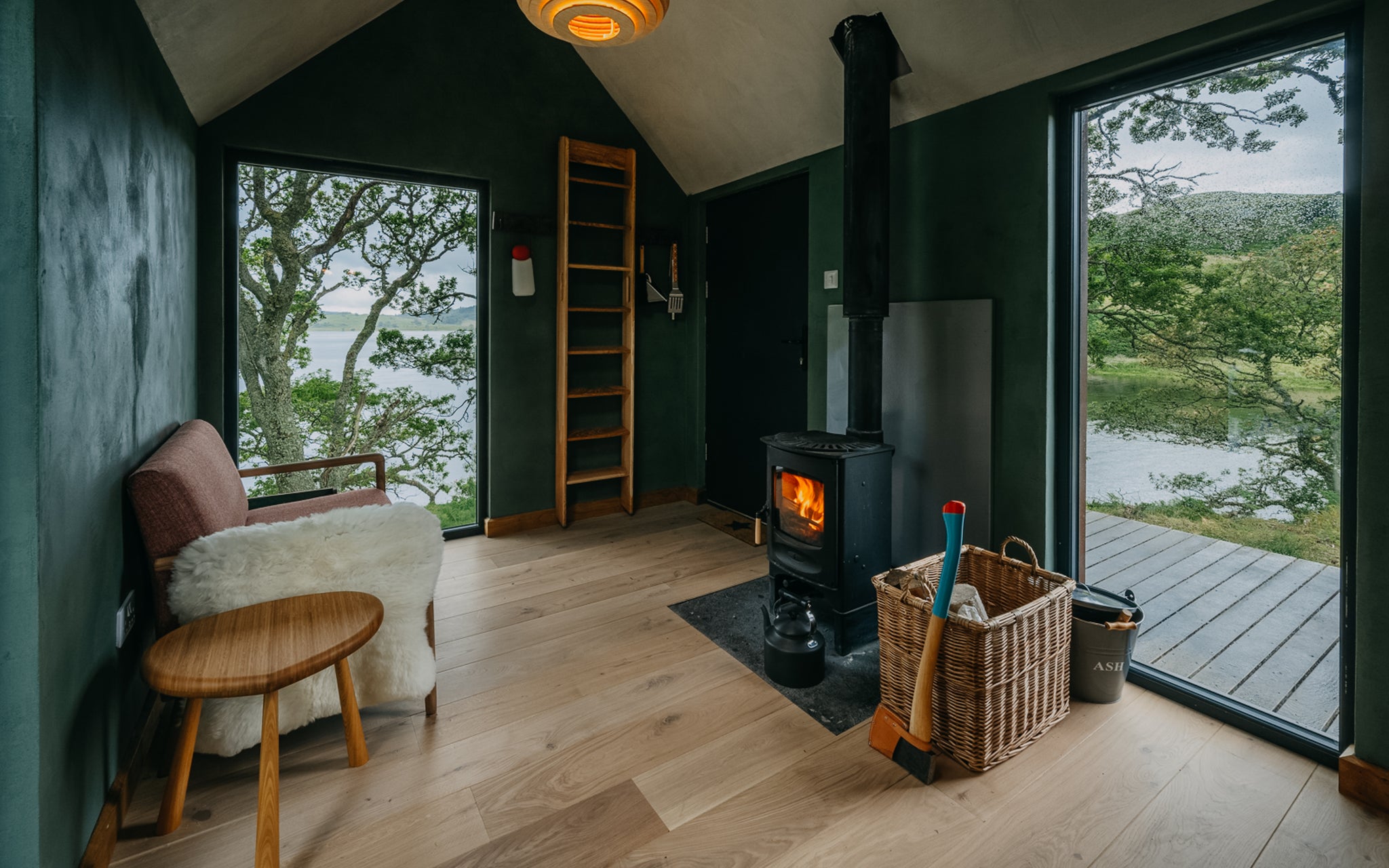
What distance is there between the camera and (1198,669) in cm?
217

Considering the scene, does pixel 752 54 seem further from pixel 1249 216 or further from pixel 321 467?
pixel 321 467

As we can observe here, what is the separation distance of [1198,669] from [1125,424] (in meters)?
0.84

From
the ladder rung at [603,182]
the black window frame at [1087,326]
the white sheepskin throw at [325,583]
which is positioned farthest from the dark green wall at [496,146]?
the black window frame at [1087,326]

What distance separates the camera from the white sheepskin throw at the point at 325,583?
1.67m

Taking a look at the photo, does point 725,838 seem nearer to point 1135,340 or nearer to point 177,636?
point 177,636

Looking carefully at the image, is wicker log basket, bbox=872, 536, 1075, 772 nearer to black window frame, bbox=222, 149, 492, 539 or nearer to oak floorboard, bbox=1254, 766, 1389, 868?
oak floorboard, bbox=1254, 766, 1389, 868

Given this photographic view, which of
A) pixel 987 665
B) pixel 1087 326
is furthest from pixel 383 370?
pixel 1087 326

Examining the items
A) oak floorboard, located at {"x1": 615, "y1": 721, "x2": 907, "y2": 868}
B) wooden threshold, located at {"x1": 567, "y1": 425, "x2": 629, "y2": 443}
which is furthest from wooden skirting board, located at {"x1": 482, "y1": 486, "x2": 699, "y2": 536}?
oak floorboard, located at {"x1": 615, "y1": 721, "x2": 907, "y2": 868}

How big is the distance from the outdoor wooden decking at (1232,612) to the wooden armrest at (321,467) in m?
2.91

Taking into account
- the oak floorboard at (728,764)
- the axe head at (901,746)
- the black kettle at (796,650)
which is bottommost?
the oak floorboard at (728,764)

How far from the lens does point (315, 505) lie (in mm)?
2607

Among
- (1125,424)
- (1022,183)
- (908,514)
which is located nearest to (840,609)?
(908,514)

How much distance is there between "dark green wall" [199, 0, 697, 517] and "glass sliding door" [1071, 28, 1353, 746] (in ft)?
8.86

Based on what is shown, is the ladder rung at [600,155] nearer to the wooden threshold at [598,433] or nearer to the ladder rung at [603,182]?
the ladder rung at [603,182]
